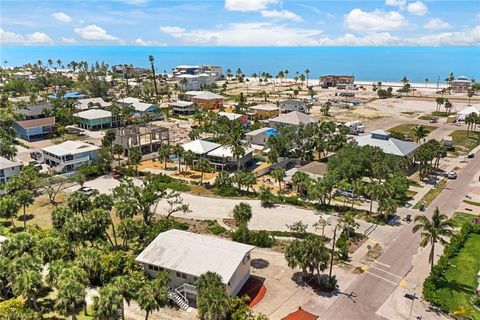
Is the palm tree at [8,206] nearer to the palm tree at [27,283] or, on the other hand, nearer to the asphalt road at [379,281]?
the palm tree at [27,283]

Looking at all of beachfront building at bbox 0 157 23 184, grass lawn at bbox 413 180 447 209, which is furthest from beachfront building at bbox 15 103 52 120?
grass lawn at bbox 413 180 447 209

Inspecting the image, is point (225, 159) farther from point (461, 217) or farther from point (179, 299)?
point (179, 299)

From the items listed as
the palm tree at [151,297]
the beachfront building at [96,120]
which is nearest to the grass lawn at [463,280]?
the palm tree at [151,297]

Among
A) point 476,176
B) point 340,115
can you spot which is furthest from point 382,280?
point 340,115


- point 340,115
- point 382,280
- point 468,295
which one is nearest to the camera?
point 468,295

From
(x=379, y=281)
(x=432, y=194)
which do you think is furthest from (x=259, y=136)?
(x=379, y=281)

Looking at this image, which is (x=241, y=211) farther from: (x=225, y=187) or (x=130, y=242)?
(x=225, y=187)

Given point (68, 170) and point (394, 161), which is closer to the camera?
point (394, 161)

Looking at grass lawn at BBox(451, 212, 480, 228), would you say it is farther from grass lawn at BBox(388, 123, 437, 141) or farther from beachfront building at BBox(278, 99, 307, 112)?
beachfront building at BBox(278, 99, 307, 112)
